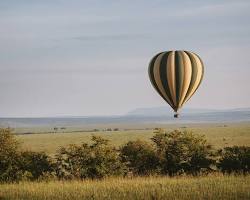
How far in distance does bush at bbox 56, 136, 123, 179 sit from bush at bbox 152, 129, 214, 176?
7.87 feet

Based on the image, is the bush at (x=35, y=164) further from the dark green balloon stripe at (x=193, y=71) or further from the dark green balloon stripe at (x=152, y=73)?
the dark green balloon stripe at (x=193, y=71)

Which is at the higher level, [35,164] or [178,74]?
[178,74]

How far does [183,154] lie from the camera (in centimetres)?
2736

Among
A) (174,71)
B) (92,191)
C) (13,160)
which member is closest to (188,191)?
(92,191)

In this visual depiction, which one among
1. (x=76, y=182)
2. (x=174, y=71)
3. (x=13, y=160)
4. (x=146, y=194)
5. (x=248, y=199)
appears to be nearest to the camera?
(x=248, y=199)

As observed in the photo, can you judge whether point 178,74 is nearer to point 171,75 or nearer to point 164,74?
point 171,75

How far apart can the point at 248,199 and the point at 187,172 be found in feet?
22.6

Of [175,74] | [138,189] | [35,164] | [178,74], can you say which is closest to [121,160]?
[35,164]

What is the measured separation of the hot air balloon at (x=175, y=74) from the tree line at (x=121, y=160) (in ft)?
41.6

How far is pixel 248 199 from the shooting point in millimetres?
20594

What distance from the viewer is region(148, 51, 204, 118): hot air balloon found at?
40281 millimetres

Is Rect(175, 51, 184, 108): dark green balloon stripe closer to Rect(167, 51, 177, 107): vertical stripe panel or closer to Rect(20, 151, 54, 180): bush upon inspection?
Rect(167, 51, 177, 107): vertical stripe panel

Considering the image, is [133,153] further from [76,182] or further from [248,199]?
[248,199]

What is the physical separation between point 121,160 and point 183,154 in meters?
3.22
